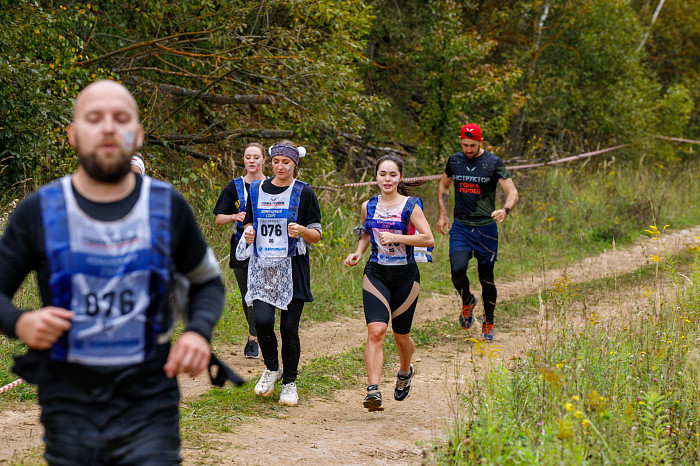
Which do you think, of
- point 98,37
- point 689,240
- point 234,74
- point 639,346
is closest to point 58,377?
point 639,346

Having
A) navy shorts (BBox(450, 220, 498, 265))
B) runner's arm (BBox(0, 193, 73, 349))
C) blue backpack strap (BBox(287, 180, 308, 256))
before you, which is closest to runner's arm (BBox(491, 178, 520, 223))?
navy shorts (BBox(450, 220, 498, 265))

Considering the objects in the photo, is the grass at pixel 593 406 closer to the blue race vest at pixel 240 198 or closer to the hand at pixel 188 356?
the hand at pixel 188 356

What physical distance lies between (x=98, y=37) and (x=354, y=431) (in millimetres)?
7671

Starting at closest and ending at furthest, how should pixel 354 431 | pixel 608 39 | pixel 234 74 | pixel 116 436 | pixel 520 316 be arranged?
pixel 116 436, pixel 354 431, pixel 520 316, pixel 234 74, pixel 608 39

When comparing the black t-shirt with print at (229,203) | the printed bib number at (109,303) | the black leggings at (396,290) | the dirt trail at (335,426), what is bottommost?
the dirt trail at (335,426)

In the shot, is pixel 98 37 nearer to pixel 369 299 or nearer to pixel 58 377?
pixel 369 299

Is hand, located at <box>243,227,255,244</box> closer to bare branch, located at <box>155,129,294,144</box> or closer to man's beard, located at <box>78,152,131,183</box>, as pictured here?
man's beard, located at <box>78,152,131,183</box>

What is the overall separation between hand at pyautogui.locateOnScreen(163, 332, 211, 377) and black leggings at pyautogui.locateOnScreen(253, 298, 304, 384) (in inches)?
137

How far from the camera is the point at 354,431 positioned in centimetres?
561

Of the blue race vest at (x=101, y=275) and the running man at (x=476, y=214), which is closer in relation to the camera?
the blue race vest at (x=101, y=275)

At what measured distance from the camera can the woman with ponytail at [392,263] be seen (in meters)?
5.95

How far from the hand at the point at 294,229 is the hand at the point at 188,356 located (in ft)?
11.1

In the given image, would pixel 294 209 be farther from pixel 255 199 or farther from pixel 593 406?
pixel 593 406

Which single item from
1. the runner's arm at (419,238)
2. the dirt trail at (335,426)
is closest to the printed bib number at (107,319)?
the dirt trail at (335,426)
